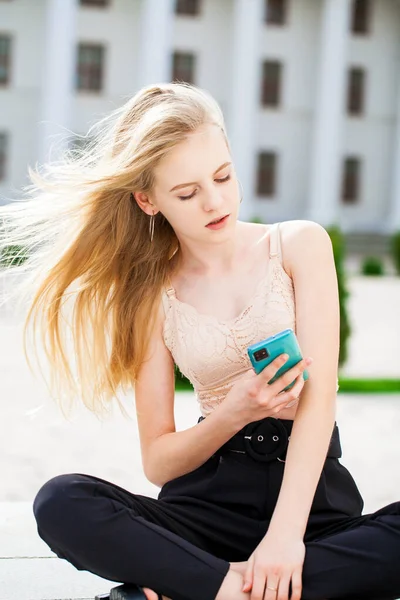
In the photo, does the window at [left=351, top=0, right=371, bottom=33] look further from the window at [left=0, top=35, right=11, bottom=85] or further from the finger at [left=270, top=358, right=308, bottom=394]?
the finger at [left=270, top=358, right=308, bottom=394]

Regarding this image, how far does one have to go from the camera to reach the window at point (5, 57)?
2659 cm

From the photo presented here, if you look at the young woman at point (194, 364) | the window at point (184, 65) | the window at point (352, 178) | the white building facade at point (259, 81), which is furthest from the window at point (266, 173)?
the young woman at point (194, 364)

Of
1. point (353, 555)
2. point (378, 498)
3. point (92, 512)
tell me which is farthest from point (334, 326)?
point (378, 498)

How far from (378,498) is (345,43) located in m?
24.8

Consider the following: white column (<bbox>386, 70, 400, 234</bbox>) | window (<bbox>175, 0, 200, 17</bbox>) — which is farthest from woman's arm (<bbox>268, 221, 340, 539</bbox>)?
white column (<bbox>386, 70, 400, 234</bbox>)

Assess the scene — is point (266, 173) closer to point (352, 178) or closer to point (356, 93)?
point (352, 178)

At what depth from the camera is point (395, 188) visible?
29078mm

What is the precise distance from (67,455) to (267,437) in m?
2.88

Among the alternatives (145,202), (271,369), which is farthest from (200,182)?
(271,369)

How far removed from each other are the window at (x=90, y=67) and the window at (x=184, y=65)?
6.82ft

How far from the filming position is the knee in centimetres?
199

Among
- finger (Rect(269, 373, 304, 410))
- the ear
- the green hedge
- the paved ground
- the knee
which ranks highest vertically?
the ear

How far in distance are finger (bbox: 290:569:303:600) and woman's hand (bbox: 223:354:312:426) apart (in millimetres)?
319

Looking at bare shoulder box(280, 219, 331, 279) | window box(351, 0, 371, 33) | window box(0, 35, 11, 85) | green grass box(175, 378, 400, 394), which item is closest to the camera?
bare shoulder box(280, 219, 331, 279)
